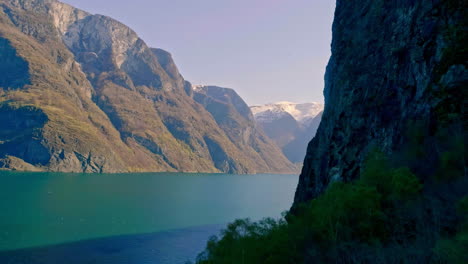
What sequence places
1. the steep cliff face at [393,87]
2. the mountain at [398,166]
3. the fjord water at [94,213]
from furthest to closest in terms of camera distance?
1. the fjord water at [94,213]
2. the steep cliff face at [393,87]
3. the mountain at [398,166]

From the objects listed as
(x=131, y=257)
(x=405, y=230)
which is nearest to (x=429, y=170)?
(x=405, y=230)

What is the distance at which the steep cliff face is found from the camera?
119ft

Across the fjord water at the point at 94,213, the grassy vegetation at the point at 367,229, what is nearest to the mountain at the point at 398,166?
the grassy vegetation at the point at 367,229

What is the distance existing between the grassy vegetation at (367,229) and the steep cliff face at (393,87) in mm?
5025

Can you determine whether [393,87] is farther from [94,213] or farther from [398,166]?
[94,213]

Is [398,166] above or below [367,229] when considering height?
above

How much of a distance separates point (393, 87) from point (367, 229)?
21.6 m

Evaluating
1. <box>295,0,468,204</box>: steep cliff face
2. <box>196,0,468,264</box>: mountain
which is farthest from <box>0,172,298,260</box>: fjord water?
<box>196,0,468,264</box>: mountain

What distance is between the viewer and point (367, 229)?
32781mm

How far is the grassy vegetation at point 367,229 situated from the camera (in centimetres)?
2572

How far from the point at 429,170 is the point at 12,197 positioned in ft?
400

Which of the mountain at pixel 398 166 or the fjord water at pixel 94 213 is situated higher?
the mountain at pixel 398 166

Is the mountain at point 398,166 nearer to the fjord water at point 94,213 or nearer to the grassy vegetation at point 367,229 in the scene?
the grassy vegetation at point 367,229

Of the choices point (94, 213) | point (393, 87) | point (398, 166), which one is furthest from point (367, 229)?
point (94, 213)
